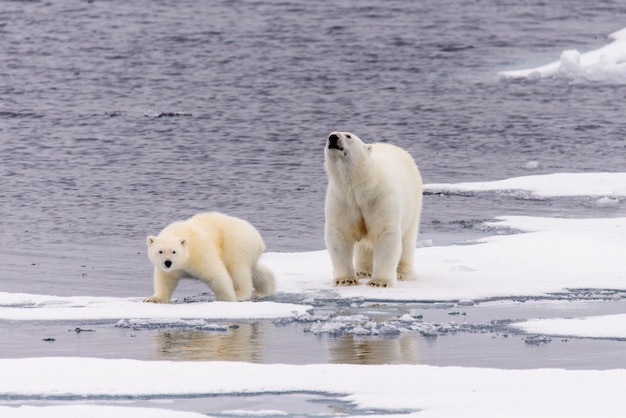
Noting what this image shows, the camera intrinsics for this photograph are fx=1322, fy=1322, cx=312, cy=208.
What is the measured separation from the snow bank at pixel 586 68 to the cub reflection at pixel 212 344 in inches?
752

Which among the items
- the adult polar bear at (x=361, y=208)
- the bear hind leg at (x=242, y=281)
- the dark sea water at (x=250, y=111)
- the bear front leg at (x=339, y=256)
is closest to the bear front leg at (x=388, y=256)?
the adult polar bear at (x=361, y=208)

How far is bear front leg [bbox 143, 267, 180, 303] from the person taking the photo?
31.3ft

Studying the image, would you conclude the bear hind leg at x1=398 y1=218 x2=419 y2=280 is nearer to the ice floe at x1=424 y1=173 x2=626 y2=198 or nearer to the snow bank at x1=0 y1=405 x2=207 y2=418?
the snow bank at x1=0 y1=405 x2=207 y2=418

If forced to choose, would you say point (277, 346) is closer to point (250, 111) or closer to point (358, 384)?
point (358, 384)

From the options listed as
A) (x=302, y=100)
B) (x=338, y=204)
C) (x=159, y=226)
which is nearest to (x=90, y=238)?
(x=159, y=226)

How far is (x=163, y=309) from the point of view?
9180mm

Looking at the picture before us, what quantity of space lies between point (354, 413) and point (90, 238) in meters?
7.50

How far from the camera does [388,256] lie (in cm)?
1033

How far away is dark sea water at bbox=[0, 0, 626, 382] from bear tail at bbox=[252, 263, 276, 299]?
3.04 feet

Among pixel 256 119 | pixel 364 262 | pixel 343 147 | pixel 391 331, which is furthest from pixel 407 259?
pixel 256 119

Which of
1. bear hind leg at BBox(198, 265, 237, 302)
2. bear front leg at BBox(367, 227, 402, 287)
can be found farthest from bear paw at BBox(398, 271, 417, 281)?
bear hind leg at BBox(198, 265, 237, 302)

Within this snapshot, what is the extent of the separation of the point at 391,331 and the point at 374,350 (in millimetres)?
567

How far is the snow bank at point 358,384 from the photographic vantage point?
21.3 feet

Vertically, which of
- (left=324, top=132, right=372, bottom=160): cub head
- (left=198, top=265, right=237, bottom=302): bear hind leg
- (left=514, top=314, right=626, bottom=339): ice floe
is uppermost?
(left=324, top=132, right=372, bottom=160): cub head
